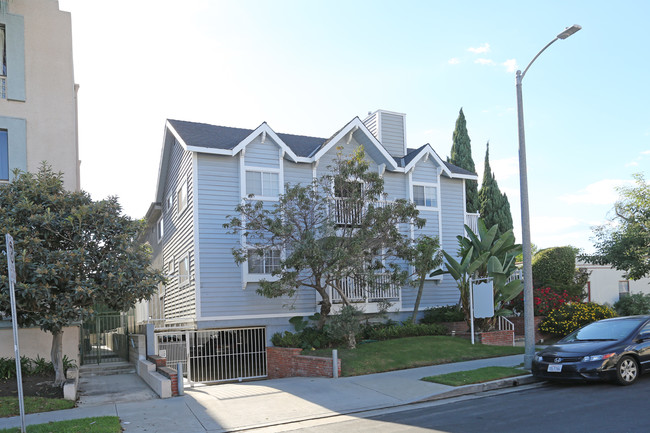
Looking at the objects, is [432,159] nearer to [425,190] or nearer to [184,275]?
[425,190]

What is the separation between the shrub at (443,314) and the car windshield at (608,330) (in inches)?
273

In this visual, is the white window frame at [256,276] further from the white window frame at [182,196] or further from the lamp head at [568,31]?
the lamp head at [568,31]

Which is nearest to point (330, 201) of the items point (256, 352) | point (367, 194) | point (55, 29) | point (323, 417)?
point (367, 194)

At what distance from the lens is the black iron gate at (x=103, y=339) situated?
16938 mm

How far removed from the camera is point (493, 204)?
34.2m

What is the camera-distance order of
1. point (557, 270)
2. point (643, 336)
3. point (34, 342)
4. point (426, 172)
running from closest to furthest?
point (643, 336) < point (34, 342) < point (426, 172) < point (557, 270)

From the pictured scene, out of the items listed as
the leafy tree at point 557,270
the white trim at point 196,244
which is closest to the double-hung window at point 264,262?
the white trim at point 196,244

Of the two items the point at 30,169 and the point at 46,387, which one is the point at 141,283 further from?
the point at 30,169

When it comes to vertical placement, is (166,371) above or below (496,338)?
above

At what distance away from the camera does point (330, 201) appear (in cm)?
1625

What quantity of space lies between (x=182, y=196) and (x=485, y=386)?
12370mm

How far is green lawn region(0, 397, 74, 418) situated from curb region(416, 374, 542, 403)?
690cm

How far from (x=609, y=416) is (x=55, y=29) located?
16.8 m

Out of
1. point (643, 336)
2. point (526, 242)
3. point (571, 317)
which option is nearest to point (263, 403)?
point (526, 242)
